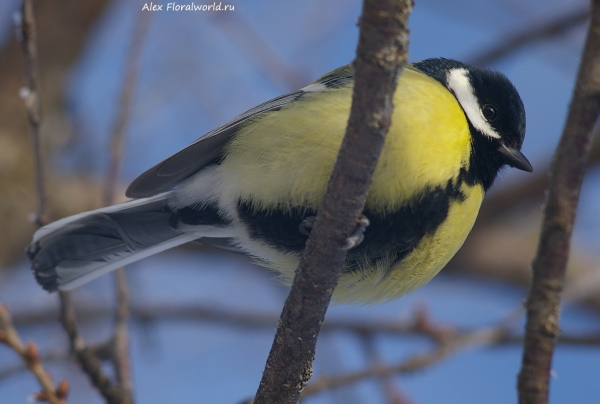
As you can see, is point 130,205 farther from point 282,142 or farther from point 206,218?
point 282,142

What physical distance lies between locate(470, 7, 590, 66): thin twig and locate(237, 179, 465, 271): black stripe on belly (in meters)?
2.38

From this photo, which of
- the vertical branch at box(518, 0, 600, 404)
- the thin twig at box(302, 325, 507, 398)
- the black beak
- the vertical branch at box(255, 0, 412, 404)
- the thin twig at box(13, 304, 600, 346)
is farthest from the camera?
the thin twig at box(13, 304, 600, 346)

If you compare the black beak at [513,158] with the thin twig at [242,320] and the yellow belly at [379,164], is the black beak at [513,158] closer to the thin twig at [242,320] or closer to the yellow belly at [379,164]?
the yellow belly at [379,164]

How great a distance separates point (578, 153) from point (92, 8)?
4.63m

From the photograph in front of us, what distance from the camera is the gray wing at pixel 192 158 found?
2559 mm

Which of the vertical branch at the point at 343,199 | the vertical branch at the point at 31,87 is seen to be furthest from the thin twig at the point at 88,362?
the vertical branch at the point at 343,199

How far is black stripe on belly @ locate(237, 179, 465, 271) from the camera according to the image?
2.23 meters

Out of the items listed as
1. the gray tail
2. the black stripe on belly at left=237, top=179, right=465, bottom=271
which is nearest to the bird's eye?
the black stripe on belly at left=237, top=179, right=465, bottom=271

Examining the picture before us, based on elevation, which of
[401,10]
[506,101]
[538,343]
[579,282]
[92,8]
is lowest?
[538,343]

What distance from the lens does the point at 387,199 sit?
2.18 metres

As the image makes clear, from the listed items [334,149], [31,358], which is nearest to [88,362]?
[31,358]

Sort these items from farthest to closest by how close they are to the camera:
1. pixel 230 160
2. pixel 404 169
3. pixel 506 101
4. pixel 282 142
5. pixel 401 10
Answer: pixel 506 101 < pixel 230 160 < pixel 282 142 < pixel 404 169 < pixel 401 10

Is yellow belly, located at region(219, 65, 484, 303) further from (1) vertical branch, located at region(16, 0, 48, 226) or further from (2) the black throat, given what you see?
(1) vertical branch, located at region(16, 0, 48, 226)

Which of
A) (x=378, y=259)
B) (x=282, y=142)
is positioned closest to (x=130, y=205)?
(x=282, y=142)
